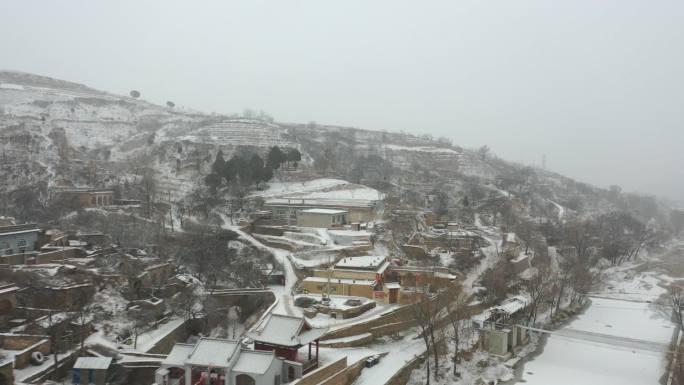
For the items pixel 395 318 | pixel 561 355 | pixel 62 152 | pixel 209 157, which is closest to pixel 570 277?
pixel 561 355

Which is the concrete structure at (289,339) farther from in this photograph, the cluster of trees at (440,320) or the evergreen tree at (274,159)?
the evergreen tree at (274,159)

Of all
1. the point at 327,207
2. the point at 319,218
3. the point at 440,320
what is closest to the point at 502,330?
the point at 440,320

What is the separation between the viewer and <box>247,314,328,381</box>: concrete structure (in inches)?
594

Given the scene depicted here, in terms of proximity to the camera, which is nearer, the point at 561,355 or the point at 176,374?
the point at 176,374

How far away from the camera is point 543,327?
2806cm

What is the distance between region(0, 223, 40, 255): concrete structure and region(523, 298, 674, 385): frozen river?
81.0ft

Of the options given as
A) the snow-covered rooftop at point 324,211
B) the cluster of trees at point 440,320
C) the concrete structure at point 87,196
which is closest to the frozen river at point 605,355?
the cluster of trees at point 440,320

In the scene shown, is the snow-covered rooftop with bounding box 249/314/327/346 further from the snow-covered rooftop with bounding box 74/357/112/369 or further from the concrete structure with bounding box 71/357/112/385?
the concrete structure with bounding box 71/357/112/385

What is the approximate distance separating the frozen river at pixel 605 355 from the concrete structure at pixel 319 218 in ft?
51.5

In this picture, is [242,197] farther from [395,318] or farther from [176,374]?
[176,374]

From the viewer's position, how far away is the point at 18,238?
80.9 ft

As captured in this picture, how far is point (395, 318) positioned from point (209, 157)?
32600 millimetres

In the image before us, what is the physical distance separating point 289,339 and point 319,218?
20.0m

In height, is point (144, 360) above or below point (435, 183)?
below
